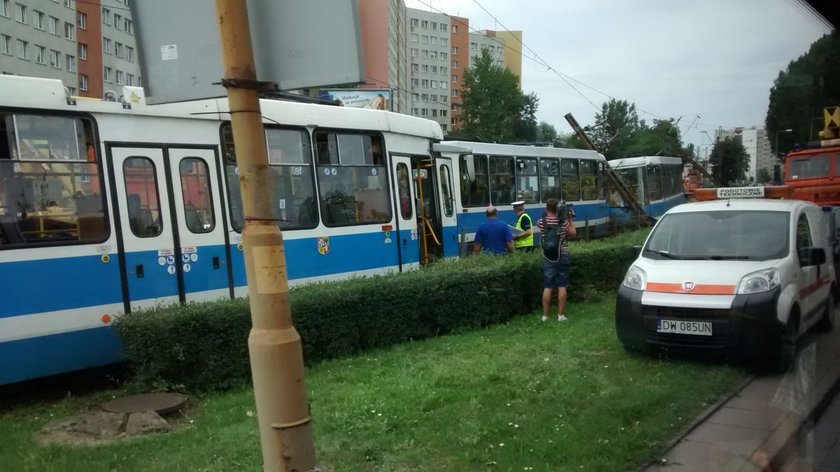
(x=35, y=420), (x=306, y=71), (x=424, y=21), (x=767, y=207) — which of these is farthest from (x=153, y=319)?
(x=424, y=21)

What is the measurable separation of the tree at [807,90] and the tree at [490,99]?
50.1m

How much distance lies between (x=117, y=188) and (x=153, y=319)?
2.00 metres

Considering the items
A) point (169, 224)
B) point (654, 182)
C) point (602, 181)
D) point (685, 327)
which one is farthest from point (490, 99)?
point (685, 327)

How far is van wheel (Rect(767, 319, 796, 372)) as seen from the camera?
6629 mm

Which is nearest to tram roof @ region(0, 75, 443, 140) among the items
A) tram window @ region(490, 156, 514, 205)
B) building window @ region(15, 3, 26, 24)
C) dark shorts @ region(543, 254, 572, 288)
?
dark shorts @ region(543, 254, 572, 288)

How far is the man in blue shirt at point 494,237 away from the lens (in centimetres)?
1120

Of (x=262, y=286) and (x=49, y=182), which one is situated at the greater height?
(x=49, y=182)

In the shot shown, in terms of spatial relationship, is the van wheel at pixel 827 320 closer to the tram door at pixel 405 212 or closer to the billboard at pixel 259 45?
the tram door at pixel 405 212

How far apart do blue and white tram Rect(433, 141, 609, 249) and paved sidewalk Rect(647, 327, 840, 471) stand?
753 centimetres

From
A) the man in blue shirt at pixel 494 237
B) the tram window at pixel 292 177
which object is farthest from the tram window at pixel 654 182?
the tram window at pixel 292 177

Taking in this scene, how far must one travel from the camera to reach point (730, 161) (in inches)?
781

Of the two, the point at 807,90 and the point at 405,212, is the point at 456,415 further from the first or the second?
the point at 405,212

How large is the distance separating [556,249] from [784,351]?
3.31 metres

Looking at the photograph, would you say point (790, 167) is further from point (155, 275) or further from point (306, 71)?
point (306, 71)
